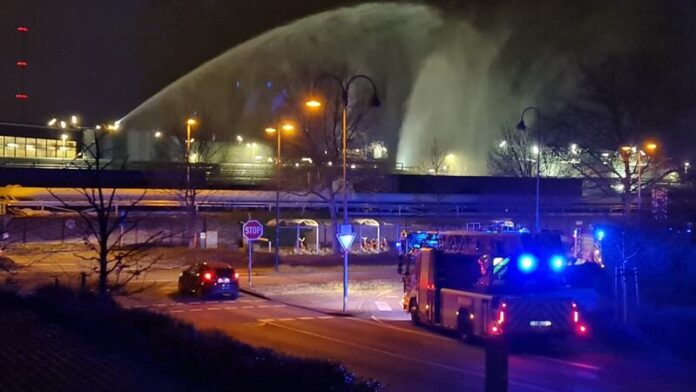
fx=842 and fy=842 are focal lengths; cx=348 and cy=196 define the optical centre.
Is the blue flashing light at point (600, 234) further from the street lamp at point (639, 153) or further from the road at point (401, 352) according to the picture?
the road at point (401, 352)

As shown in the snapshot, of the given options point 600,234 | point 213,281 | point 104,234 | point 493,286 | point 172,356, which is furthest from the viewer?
point 213,281

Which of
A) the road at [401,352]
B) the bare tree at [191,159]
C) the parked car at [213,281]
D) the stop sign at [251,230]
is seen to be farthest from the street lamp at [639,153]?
the bare tree at [191,159]

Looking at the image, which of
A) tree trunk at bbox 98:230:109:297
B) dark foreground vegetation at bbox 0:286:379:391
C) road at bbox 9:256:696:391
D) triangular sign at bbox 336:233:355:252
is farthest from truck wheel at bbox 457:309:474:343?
tree trunk at bbox 98:230:109:297

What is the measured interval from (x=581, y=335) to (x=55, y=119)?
91085mm

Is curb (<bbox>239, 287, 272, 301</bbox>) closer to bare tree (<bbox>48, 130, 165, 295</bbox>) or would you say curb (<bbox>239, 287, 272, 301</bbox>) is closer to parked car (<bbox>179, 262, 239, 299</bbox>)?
parked car (<bbox>179, 262, 239, 299</bbox>)

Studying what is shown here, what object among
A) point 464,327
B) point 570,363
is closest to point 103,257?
point 464,327

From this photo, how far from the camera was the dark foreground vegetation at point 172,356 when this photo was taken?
1053 centimetres

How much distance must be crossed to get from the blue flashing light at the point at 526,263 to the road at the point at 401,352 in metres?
2.56

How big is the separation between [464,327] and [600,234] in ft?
44.2

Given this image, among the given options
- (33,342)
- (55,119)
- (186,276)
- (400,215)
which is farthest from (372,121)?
(33,342)

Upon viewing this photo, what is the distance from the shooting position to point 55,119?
102625 mm

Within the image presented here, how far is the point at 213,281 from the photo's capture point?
37531 millimetres

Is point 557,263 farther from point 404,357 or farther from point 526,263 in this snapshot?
point 404,357

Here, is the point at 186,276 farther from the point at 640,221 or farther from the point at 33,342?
the point at 33,342
